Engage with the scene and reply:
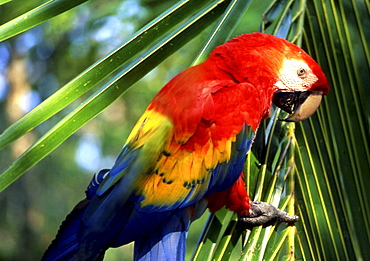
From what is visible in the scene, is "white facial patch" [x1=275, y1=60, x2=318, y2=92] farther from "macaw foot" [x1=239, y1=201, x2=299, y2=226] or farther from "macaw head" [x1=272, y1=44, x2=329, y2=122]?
"macaw foot" [x1=239, y1=201, x2=299, y2=226]

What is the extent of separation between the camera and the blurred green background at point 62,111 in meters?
3.58

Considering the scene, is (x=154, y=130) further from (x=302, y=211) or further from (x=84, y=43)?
(x=84, y=43)

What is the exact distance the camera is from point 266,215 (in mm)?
1126

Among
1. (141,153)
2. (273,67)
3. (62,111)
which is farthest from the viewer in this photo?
(62,111)

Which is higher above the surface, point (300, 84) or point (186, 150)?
point (300, 84)

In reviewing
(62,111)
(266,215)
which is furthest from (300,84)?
(62,111)

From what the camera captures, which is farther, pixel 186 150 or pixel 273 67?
pixel 273 67

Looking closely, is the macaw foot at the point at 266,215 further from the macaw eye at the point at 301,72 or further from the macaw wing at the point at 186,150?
the macaw eye at the point at 301,72

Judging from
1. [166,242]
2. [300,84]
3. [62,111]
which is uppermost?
[62,111]

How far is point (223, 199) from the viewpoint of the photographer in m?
1.26

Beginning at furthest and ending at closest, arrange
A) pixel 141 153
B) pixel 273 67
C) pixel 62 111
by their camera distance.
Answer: pixel 62 111 < pixel 273 67 < pixel 141 153

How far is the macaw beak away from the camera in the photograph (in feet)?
4.29

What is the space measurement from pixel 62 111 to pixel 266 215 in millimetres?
3350

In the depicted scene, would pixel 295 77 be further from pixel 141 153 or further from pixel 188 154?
pixel 141 153
